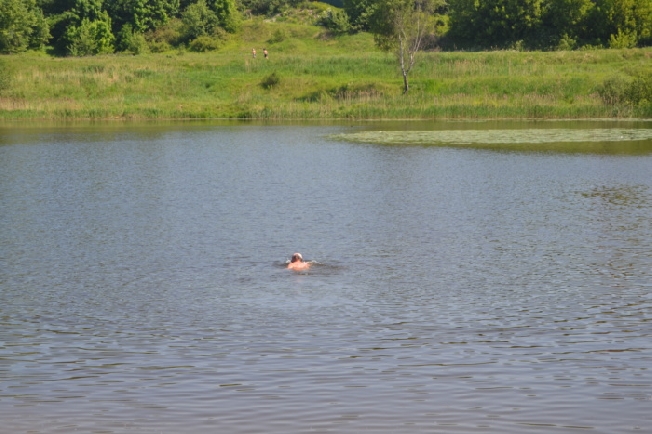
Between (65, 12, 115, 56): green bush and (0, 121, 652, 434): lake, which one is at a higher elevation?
(65, 12, 115, 56): green bush

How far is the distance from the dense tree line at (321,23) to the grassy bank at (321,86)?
857 centimetres

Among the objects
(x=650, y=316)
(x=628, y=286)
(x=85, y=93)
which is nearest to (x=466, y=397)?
(x=650, y=316)

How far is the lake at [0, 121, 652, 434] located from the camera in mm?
10352

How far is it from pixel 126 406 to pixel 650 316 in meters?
8.05

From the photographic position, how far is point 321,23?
95.7 meters

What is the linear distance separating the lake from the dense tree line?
5082 centimetres

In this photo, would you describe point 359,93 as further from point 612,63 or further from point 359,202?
point 359,202

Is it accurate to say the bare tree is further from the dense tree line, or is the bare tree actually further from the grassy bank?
the dense tree line

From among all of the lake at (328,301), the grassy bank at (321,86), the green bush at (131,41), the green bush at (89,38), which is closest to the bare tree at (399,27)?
the grassy bank at (321,86)

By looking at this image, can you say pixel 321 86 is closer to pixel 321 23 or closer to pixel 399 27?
pixel 399 27

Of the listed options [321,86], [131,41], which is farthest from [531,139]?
[131,41]

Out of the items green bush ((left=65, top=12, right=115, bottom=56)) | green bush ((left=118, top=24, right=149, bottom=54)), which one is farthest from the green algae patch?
green bush ((left=65, top=12, right=115, bottom=56))

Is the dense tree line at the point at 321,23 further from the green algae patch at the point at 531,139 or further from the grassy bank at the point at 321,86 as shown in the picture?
the green algae patch at the point at 531,139

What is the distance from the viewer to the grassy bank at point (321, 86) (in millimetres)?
61281
